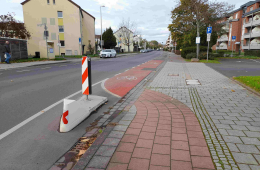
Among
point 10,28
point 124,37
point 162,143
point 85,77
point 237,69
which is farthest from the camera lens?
point 124,37

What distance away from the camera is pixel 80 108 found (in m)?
4.18

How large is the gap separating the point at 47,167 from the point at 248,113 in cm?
427

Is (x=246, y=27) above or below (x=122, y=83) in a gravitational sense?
above

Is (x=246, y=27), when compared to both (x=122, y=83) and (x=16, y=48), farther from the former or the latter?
(x=122, y=83)

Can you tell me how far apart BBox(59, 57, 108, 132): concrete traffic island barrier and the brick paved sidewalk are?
914mm

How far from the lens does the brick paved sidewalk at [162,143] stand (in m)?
2.53

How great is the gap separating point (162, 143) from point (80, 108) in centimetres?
199

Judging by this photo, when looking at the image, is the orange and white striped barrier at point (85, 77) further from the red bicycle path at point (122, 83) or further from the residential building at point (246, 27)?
the residential building at point (246, 27)

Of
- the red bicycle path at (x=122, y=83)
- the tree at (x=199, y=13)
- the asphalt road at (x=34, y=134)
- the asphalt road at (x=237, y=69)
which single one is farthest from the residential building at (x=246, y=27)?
the asphalt road at (x=34, y=134)

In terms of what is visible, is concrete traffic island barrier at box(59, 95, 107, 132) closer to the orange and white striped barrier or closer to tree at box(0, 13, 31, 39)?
the orange and white striped barrier

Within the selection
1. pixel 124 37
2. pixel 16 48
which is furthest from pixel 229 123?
pixel 124 37

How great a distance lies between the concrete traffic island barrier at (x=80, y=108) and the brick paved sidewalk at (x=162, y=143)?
3.00ft

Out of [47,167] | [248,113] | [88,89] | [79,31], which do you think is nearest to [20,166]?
[47,167]

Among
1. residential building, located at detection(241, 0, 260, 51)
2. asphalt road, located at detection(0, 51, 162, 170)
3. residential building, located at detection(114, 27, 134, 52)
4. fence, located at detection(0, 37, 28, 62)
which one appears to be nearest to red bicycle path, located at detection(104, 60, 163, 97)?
asphalt road, located at detection(0, 51, 162, 170)
